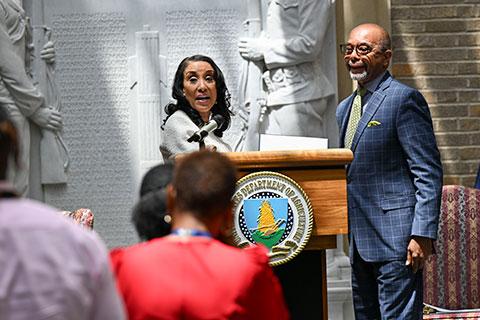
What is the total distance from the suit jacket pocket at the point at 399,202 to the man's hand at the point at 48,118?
A: 3367 millimetres

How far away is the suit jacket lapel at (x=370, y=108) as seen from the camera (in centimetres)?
537

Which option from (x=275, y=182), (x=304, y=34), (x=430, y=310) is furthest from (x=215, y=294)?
(x=304, y=34)

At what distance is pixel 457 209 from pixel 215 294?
3885 mm

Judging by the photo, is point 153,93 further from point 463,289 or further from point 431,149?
point 431,149

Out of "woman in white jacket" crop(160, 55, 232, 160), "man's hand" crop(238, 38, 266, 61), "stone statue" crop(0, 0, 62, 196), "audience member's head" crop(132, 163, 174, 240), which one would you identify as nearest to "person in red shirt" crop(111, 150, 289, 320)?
"audience member's head" crop(132, 163, 174, 240)

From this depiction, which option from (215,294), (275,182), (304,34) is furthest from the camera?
(304,34)

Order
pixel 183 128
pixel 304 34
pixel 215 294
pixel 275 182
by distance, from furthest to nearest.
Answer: pixel 304 34
pixel 183 128
pixel 275 182
pixel 215 294

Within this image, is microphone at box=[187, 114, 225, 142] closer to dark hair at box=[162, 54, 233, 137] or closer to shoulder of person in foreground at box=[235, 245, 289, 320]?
dark hair at box=[162, 54, 233, 137]

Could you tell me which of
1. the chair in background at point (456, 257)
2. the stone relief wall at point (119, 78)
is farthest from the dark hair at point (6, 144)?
the stone relief wall at point (119, 78)

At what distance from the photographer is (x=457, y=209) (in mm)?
6762

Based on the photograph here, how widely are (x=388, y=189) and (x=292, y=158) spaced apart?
23.7 inches

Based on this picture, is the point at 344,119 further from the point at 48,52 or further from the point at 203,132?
the point at 48,52

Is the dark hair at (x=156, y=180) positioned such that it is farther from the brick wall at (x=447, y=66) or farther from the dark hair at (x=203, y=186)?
the brick wall at (x=447, y=66)

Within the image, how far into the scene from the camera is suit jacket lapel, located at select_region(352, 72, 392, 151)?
5.37 meters
